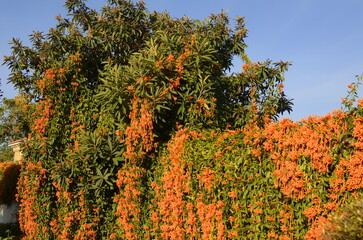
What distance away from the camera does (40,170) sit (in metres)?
13.4

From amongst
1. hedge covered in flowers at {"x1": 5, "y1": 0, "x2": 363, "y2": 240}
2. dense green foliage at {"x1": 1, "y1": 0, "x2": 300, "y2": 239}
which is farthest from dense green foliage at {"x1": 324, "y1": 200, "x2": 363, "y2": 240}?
dense green foliage at {"x1": 1, "y1": 0, "x2": 300, "y2": 239}

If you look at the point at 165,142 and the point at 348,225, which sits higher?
the point at 165,142

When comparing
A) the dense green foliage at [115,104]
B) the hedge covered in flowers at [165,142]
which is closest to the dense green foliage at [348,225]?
the hedge covered in flowers at [165,142]

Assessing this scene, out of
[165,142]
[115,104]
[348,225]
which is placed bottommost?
[348,225]

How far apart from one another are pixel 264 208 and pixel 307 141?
4.92 feet

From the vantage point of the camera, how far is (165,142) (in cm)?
1105

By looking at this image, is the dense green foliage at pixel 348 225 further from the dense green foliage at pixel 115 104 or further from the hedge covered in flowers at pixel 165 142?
the dense green foliage at pixel 115 104

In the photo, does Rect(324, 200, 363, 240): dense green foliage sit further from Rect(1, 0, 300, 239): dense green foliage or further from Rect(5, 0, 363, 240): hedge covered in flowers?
Rect(1, 0, 300, 239): dense green foliage

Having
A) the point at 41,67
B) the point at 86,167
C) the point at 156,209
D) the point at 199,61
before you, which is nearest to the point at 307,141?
the point at 156,209

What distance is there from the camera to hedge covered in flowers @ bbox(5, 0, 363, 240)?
652cm

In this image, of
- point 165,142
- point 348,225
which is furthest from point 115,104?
point 348,225

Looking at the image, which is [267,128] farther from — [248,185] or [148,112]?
[148,112]

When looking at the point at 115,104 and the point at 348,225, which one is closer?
the point at 348,225

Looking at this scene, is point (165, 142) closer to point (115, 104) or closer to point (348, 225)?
point (115, 104)
